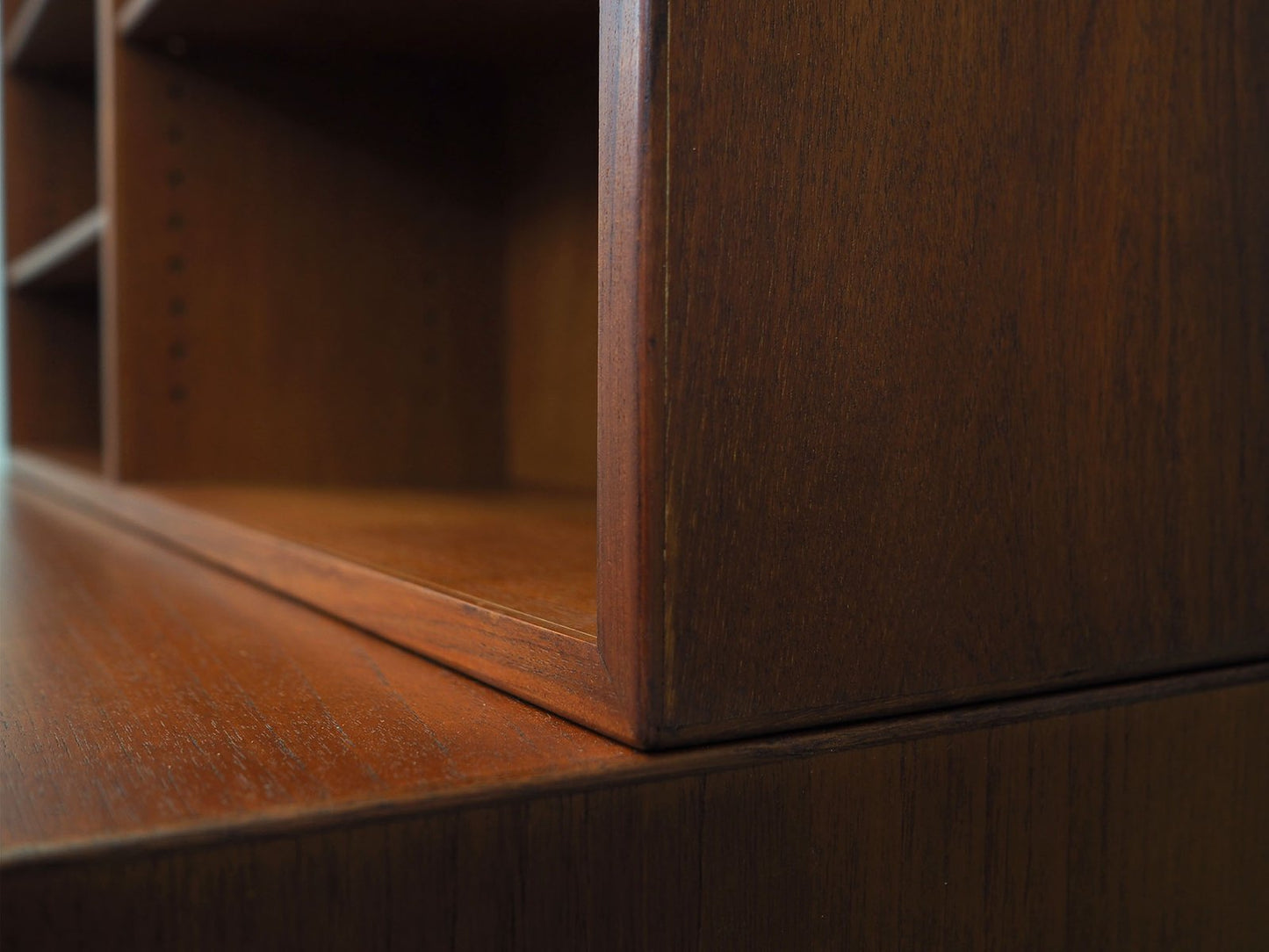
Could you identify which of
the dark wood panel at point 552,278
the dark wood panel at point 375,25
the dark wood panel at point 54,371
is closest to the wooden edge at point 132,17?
the dark wood panel at point 375,25

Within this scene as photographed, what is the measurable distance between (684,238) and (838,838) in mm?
191

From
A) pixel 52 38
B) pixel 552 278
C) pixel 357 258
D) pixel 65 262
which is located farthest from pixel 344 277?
pixel 52 38

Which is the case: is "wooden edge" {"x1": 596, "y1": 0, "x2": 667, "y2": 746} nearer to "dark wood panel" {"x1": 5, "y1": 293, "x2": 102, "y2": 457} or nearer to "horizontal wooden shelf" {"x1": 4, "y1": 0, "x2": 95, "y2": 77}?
"horizontal wooden shelf" {"x1": 4, "y1": 0, "x2": 95, "y2": 77}

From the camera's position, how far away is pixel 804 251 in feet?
1.22

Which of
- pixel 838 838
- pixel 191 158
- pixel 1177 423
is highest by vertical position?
pixel 191 158

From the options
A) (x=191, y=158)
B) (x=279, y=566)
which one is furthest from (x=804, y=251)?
(x=191, y=158)

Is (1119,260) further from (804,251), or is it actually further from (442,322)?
(442,322)

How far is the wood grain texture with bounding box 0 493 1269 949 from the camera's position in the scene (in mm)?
299

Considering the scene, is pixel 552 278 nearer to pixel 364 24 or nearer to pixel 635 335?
pixel 364 24

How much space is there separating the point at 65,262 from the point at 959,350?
1.11 m

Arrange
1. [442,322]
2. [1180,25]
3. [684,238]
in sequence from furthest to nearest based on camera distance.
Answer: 1. [442,322]
2. [1180,25]
3. [684,238]

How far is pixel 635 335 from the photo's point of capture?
35 cm

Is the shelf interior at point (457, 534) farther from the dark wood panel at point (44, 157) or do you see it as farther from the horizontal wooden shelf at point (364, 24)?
the dark wood panel at point (44, 157)

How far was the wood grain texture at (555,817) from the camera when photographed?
0.30 m
